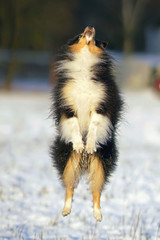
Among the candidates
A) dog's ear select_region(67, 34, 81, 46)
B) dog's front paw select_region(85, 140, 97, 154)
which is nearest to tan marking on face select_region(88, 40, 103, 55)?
dog's ear select_region(67, 34, 81, 46)

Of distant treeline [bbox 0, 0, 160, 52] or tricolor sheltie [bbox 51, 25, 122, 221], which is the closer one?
tricolor sheltie [bbox 51, 25, 122, 221]

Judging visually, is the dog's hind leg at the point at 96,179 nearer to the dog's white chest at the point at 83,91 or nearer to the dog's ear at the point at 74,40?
the dog's white chest at the point at 83,91

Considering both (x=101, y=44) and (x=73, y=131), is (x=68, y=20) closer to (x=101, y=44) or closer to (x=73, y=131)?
(x=101, y=44)

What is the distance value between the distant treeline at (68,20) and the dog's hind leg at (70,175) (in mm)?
23601

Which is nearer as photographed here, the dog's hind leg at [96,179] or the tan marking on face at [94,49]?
the tan marking on face at [94,49]

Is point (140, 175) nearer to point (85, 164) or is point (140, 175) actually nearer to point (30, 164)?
point (30, 164)

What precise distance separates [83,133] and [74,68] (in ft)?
2.20

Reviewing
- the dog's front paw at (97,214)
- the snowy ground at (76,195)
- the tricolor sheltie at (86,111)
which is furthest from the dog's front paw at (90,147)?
the dog's front paw at (97,214)

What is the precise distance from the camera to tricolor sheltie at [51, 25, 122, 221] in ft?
15.2

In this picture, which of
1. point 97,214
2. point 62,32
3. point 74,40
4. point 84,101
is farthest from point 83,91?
point 62,32

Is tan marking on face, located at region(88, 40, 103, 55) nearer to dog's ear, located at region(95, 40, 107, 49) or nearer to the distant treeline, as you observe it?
dog's ear, located at region(95, 40, 107, 49)

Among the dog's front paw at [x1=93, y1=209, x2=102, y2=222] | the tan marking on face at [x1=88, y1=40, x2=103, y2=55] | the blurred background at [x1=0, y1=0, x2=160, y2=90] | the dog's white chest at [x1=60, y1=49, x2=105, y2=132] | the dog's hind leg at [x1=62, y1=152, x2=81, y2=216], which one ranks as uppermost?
the tan marking on face at [x1=88, y1=40, x2=103, y2=55]

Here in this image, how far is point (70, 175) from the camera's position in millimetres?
4941

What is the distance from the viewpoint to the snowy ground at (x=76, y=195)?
6.34 m
